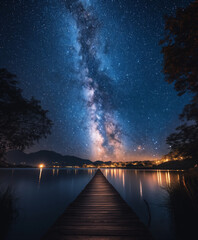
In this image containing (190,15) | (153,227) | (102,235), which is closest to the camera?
(190,15)

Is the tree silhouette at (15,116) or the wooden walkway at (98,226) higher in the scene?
the tree silhouette at (15,116)

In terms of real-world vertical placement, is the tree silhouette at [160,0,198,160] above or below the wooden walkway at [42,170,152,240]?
above

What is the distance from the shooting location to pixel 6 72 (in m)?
6.12

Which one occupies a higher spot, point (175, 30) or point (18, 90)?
point (175, 30)

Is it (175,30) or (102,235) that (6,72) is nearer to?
(175,30)

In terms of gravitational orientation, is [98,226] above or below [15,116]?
below

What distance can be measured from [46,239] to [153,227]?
775 cm

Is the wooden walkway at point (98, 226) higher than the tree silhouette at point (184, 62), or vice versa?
the tree silhouette at point (184, 62)

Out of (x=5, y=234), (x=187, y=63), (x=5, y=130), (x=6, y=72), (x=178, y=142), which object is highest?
(x=6, y=72)

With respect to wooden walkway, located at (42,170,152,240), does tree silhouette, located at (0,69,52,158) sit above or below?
above

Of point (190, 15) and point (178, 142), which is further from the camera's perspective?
point (178, 142)

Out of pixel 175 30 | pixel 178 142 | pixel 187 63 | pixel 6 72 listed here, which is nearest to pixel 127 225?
pixel 178 142

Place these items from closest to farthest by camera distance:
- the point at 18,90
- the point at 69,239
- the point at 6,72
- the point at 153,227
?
the point at 69,239 < the point at 6,72 < the point at 18,90 < the point at 153,227

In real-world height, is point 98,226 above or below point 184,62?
below
